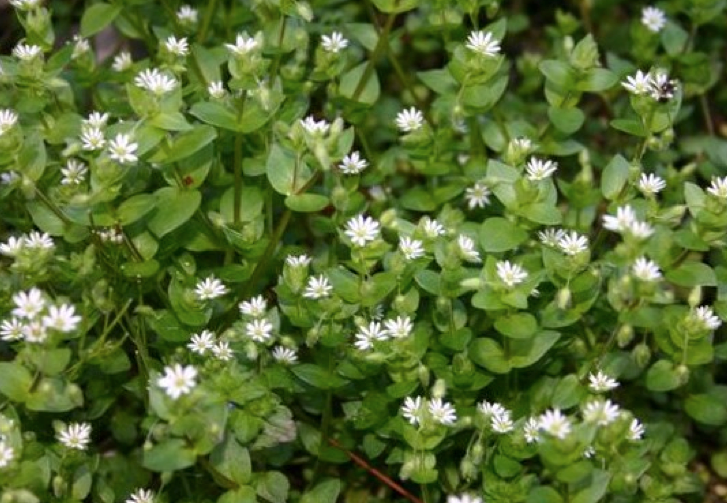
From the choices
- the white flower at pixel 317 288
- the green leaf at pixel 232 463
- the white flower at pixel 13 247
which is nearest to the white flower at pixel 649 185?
the white flower at pixel 317 288

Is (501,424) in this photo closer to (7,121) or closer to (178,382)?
(178,382)

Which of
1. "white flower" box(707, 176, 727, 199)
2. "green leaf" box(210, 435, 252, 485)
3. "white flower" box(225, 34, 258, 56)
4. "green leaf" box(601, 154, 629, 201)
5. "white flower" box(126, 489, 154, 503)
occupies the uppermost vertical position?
"white flower" box(225, 34, 258, 56)

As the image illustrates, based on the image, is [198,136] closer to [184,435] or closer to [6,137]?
[6,137]

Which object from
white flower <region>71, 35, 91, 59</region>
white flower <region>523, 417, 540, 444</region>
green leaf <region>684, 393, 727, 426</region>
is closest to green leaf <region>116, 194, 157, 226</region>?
white flower <region>71, 35, 91, 59</region>

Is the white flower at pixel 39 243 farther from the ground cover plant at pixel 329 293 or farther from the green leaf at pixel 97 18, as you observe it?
the green leaf at pixel 97 18

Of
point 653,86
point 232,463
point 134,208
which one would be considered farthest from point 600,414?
point 134,208

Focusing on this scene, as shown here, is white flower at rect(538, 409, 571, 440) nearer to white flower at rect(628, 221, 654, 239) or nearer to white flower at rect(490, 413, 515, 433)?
white flower at rect(490, 413, 515, 433)

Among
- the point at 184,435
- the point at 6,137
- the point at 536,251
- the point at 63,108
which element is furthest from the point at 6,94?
the point at 536,251
